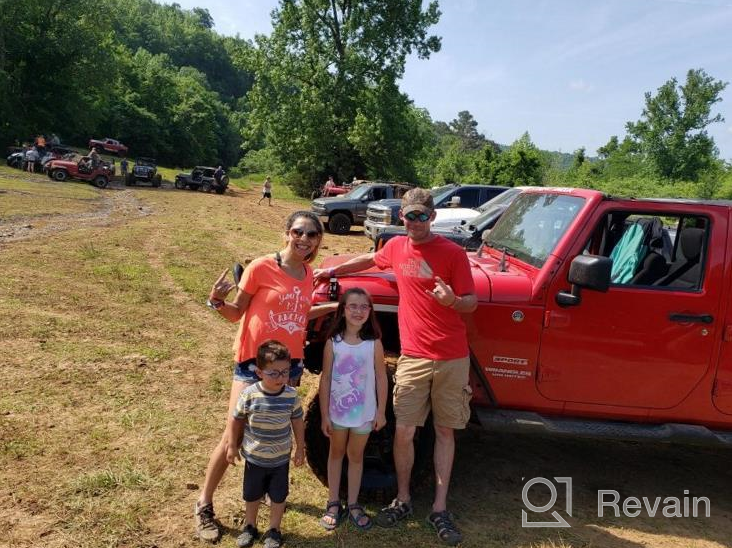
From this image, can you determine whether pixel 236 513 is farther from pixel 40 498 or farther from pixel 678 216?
pixel 678 216

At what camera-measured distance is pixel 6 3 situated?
34125 mm

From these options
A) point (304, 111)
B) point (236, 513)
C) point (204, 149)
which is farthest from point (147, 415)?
point (204, 149)

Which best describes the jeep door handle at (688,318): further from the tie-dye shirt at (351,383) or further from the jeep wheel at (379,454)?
the tie-dye shirt at (351,383)

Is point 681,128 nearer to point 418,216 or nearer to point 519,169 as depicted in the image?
point 519,169

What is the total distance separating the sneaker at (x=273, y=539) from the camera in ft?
10.00

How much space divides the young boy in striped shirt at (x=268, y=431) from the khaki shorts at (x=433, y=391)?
652 millimetres

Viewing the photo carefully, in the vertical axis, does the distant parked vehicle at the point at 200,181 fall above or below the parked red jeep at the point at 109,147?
below

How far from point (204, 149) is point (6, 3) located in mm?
26592

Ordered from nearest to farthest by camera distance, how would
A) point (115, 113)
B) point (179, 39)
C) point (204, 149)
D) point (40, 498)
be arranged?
point (40, 498) < point (115, 113) < point (204, 149) < point (179, 39)

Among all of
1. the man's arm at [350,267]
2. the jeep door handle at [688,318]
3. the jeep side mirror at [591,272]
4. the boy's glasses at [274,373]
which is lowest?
the boy's glasses at [274,373]

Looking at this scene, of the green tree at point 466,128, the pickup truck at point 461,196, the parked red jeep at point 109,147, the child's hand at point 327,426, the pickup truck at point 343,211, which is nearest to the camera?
the child's hand at point 327,426

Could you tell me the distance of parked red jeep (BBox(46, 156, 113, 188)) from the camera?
2503 cm

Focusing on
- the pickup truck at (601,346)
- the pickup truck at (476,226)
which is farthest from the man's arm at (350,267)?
the pickup truck at (476,226)

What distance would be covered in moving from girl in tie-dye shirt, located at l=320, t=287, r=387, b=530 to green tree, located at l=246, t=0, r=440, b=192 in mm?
29661
